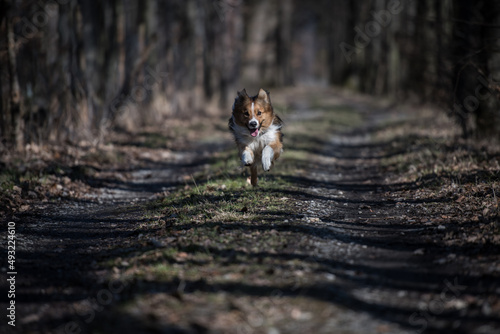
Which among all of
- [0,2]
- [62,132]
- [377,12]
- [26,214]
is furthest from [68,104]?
[377,12]

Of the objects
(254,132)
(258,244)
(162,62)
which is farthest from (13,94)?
(162,62)

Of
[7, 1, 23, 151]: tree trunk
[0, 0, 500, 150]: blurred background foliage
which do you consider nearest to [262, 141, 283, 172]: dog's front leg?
[0, 0, 500, 150]: blurred background foliage

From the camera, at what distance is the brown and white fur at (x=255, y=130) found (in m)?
9.17

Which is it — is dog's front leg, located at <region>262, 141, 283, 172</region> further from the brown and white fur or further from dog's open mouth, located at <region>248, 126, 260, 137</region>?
dog's open mouth, located at <region>248, 126, 260, 137</region>

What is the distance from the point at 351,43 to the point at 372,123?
87.0ft

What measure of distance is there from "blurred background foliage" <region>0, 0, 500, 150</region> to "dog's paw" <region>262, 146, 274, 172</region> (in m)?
3.90

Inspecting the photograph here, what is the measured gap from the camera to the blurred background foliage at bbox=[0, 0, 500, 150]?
13422mm

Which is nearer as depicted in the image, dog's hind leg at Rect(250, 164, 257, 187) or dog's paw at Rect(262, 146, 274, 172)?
dog's paw at Rect(262, 146, 274, 172)

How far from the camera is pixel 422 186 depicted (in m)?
9.78

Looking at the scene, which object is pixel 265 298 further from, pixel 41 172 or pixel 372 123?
pixel 372 123

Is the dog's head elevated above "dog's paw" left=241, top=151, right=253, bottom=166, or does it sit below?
above

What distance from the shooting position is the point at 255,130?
30.0 feet

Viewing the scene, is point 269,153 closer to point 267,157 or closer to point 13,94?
point 267,157

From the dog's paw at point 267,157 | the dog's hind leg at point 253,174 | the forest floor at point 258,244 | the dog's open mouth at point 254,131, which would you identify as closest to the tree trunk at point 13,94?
the forest floor at point 258,244
